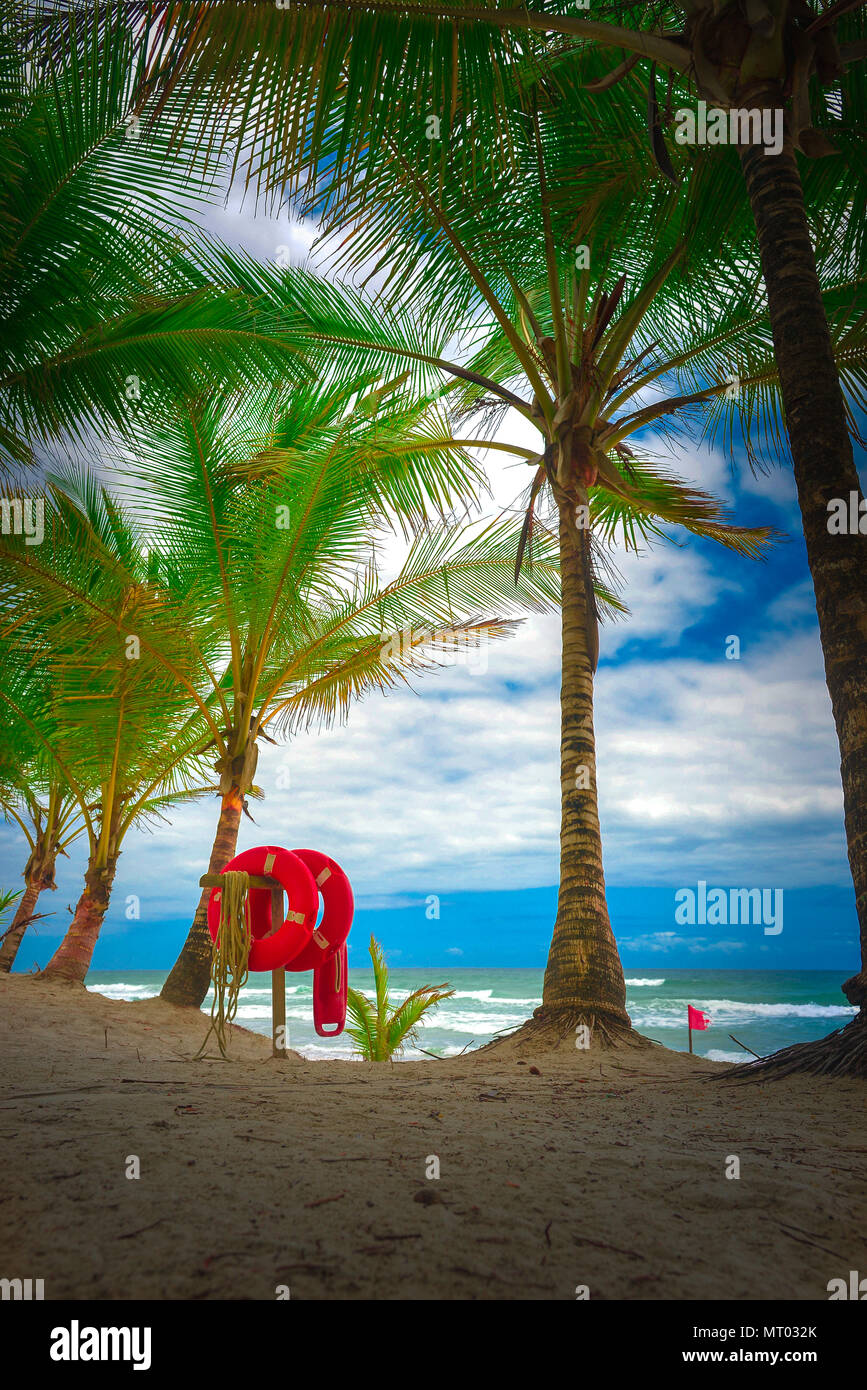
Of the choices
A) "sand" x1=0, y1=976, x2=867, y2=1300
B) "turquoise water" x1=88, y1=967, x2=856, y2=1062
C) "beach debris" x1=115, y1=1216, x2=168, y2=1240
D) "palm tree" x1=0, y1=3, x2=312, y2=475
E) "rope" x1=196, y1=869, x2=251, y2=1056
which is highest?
"palm tree" x1=0, y1=3, x2=312, y2=475

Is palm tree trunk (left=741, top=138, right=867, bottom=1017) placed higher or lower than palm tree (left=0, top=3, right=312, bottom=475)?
lower

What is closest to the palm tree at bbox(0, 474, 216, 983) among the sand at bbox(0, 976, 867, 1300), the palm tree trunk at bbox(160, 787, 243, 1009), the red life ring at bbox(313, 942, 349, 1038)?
the palm tree trunk at bbox(160, 787, 243, 1009)

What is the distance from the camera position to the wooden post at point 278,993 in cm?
491

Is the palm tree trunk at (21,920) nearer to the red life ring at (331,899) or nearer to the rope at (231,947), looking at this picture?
the red life ring at (331,899)

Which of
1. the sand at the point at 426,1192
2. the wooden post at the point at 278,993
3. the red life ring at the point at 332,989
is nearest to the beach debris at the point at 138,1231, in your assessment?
the sand at the point at 426,1192

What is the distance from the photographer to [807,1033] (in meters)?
23.0

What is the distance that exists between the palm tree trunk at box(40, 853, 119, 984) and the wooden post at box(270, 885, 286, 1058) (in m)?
4.63

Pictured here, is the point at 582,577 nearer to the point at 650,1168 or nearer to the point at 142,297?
the point at 142,297

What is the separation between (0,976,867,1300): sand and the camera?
1421 millimetres

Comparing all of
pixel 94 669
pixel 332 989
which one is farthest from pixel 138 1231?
pixel 94 669

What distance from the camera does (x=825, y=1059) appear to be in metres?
3.21

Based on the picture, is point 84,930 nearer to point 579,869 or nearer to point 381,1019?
point 381,1019

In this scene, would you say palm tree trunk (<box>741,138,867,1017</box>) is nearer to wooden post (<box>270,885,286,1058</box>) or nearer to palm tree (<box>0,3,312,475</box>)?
palm tree (<box>0,3,312,475</box>)

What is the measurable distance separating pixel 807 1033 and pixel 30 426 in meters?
25.9
